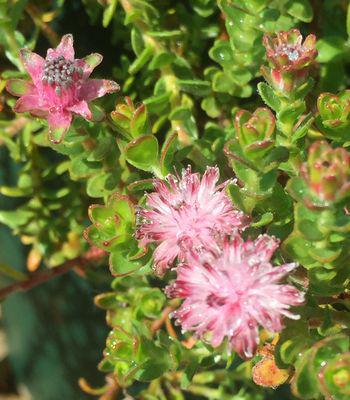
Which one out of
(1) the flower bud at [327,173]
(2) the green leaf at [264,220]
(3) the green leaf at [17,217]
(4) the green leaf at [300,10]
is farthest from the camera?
(3) the green leaf at [17,217]

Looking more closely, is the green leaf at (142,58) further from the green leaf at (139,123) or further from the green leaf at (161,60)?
the green leaf at (139,123)

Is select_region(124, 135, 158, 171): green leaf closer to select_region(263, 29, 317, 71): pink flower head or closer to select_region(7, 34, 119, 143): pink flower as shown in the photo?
select_region(7, 34, 119, 143): pink flower

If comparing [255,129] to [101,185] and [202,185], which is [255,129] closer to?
[202,185]

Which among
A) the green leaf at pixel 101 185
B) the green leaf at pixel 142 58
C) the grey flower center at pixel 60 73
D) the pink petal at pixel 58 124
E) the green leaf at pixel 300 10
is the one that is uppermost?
the grey flower center at pixel 60 73

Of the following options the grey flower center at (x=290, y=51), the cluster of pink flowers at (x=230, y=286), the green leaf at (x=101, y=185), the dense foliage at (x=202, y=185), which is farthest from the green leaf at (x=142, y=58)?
the cluster of pink flowers at (x=230, y=286)

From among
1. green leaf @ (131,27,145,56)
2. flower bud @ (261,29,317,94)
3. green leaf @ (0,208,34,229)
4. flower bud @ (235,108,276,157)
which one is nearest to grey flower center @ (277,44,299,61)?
flower bud @ (261,29,317,94)
